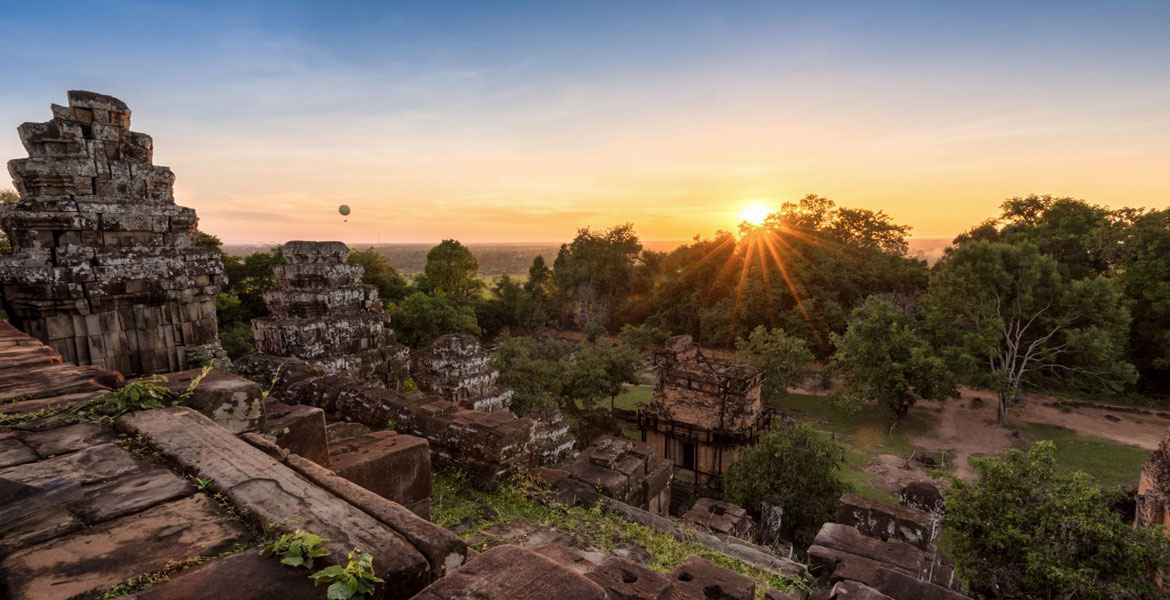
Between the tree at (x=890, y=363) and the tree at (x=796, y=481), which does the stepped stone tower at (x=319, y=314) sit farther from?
the tree at (x=890, y=363)

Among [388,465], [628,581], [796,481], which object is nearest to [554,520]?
[388,465]

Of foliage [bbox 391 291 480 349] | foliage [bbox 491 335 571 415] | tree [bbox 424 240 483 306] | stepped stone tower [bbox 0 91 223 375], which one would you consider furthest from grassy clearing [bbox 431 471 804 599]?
tree [bbox 424 240 483 306]

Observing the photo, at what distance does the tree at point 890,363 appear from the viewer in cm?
2167

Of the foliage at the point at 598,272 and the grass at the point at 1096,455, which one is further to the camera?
the foliage at the point at 598,272

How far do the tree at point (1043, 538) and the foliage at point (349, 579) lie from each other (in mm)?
9113

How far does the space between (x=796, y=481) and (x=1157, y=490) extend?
652 centimetres

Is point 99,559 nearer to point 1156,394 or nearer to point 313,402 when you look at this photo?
point 313,402

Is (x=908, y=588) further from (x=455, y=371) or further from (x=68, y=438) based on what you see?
(x=455, y=371)

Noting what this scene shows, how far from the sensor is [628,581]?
9.00ft

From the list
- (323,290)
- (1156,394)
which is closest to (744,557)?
(323,290)

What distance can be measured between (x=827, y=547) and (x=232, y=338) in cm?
2570

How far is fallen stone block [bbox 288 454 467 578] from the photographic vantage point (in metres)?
1.72

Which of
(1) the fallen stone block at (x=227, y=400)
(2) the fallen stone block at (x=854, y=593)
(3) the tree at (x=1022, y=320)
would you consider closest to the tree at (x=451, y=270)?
(3) the tree at (x=1022, y=320)

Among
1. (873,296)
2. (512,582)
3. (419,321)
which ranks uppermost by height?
(512,582)
